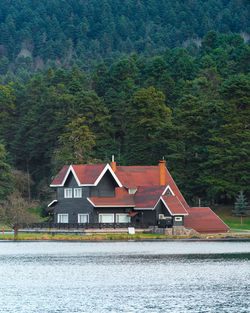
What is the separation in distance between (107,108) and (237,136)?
39.7 metres

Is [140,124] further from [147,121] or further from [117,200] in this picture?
[117,200]

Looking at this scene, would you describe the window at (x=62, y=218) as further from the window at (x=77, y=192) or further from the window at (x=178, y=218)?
the window at (x=178, y=218)

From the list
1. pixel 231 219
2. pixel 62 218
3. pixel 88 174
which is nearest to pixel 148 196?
pixel 88 174

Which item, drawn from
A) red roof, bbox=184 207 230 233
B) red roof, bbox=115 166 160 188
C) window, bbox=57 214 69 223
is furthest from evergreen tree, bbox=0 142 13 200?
red roof, bbox=184 207 230 233

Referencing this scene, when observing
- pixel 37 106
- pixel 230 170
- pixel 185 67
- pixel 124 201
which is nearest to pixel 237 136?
pixel 230 170

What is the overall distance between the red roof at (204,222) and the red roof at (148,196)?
390 cm

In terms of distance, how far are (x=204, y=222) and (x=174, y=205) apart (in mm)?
4056

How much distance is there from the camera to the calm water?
32.3 meters

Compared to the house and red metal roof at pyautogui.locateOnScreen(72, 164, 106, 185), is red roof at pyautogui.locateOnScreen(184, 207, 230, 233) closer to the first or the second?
the house

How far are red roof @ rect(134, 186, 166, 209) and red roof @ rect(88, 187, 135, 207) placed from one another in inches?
27.8

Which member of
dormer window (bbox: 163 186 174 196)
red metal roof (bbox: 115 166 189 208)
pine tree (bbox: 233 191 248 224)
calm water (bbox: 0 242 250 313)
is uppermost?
red metal roof (bbox: 115 166 189 208)

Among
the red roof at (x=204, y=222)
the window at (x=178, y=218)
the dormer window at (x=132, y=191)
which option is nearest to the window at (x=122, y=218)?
the dormer window at (x=132, y=191)

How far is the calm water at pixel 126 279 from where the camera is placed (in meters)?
32.3

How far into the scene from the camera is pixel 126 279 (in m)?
40.6
